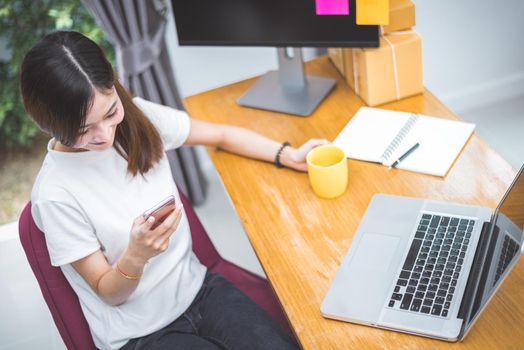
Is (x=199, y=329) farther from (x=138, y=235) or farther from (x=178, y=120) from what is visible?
(x=178, y=120)

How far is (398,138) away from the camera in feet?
4.94

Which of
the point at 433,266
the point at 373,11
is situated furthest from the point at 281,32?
the point at 433,266

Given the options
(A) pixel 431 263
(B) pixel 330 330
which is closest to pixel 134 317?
(B) pixel 330 330

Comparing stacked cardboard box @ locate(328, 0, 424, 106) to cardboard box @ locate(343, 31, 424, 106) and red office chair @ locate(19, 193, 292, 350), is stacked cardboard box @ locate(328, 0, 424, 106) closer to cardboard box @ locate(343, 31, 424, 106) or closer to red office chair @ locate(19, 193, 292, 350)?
cardboard box @ locate(343, 31, 424, 106)

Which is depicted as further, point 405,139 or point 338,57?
point 338,57

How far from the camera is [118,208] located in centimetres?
131

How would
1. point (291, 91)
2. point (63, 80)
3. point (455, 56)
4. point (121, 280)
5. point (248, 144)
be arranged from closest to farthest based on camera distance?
point (63, 80), point (121, 280), point (248, 144), point (291, 91), point (455, 56)

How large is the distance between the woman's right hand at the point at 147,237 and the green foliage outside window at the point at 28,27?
1.55 metres

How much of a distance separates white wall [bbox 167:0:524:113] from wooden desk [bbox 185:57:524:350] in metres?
0.77

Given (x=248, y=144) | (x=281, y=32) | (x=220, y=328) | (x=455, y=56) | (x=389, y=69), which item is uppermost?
(x=281, y=32)

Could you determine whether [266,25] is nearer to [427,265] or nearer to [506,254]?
[427,265]

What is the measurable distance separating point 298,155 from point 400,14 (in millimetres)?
468

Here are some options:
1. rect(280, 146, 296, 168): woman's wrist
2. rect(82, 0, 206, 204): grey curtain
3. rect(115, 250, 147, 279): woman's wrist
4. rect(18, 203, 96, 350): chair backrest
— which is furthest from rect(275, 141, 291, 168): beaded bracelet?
rect(82, 0, 206, 204): grey curtain

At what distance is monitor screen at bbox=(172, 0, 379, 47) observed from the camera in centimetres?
154
